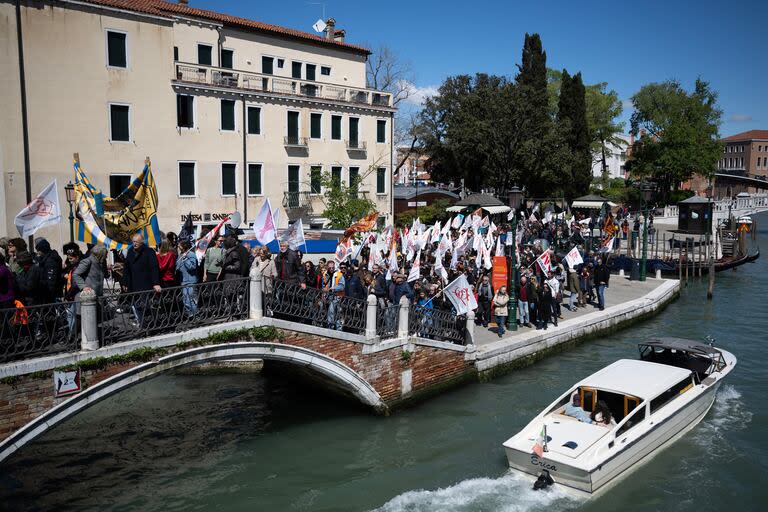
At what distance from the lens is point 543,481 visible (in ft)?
33.4

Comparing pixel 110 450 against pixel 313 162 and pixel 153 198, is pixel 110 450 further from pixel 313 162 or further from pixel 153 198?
pixel 313 162

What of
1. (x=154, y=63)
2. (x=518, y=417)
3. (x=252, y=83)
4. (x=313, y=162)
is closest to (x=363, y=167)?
(x=313, y=162)

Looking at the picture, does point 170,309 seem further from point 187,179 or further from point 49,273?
point 187,179

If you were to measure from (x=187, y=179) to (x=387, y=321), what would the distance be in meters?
19.4

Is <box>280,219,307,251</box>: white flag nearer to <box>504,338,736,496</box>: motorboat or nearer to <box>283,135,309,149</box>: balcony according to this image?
<box>504,338,736,496</box>: motorboat

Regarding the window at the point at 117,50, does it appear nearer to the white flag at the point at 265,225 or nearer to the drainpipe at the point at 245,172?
the drainpipe at the point at 245,172

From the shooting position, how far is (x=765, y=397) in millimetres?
14789

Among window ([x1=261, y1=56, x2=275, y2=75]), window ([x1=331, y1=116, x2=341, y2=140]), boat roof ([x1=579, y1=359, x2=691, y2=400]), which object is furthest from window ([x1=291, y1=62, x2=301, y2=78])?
boat roof ([x1=579, y1=359, x2=691, y2=400])

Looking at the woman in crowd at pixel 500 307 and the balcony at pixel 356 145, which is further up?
the balcony at pixel 356 145

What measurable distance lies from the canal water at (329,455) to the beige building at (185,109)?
47.9ft

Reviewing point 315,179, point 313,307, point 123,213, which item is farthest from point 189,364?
point 315,179

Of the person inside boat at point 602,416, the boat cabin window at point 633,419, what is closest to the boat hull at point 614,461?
the boat cabin window at point 633,419

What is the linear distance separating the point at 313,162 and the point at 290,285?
22726 millimetres

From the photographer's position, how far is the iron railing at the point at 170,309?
360 inches
